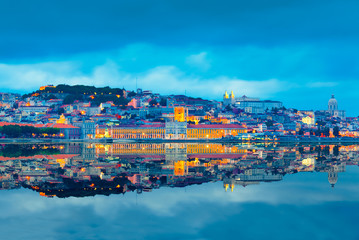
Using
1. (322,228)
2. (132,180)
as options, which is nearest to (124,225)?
(322,228)

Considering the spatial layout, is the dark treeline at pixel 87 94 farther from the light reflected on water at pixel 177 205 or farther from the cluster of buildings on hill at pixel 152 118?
the light reflected on water at pixel 177 205

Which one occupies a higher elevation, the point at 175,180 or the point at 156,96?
the point at 156,96

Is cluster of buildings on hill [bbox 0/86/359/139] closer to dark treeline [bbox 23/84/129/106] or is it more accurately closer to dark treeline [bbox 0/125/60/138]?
dark treeline [bbox 23/84/129/106]

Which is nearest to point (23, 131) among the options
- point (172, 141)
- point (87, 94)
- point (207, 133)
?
point (172, 141)

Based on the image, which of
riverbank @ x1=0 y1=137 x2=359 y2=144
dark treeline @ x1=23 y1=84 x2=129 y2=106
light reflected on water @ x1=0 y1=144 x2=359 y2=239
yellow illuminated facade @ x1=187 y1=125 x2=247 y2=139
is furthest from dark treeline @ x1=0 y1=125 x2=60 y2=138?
light reflected on water @ x1=0 y1=144 x2=359 y2=239

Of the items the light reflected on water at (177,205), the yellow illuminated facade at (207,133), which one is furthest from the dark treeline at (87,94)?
the light reflected on water at (177,205)

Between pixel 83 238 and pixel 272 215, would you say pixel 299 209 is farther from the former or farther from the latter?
pixel 83 238

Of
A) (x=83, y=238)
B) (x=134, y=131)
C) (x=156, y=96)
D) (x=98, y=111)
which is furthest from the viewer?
(x=156, y=96)
